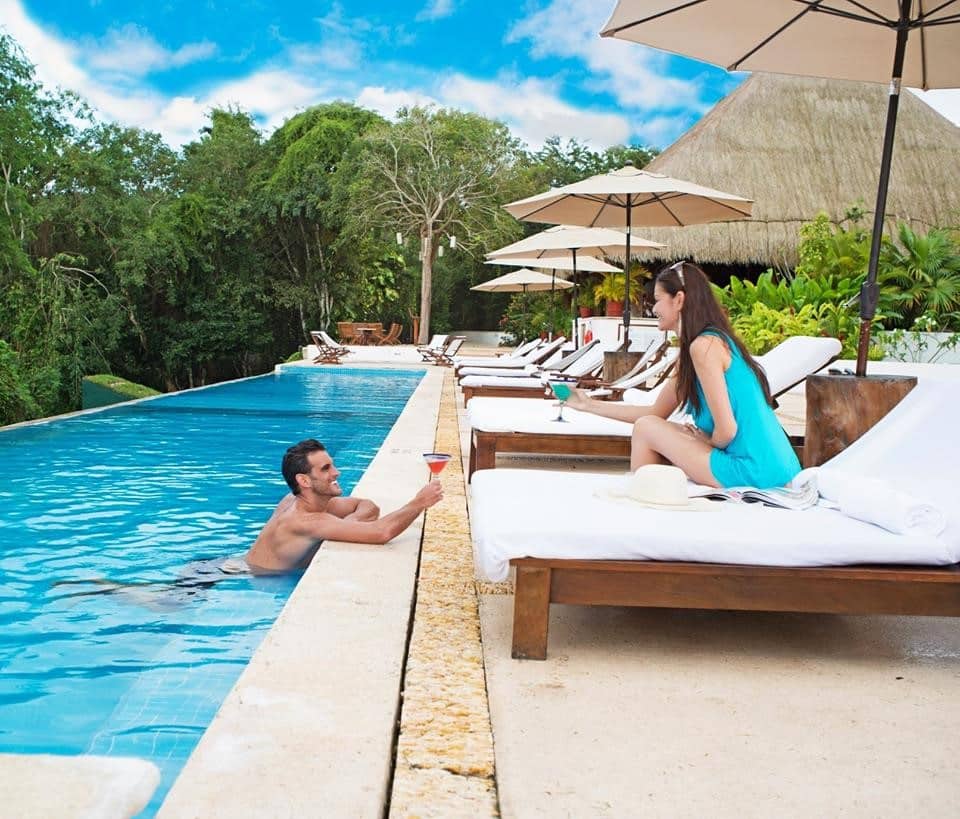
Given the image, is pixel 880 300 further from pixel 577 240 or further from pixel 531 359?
pixel 531 359

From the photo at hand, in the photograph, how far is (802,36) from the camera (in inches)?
198

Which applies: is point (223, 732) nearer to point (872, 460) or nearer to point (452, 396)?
point (872, 460)

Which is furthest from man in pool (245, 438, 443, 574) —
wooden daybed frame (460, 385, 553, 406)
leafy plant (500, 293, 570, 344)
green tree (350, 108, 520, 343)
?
green tree (350, 108, 520, 343)

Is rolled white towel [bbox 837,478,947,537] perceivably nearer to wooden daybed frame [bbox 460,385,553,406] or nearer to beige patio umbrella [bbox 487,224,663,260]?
wooden daybed frame [bbox 460,385,553,406]

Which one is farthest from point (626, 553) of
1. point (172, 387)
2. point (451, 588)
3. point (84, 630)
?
point (172, 387)

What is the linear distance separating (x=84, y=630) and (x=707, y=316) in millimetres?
2573

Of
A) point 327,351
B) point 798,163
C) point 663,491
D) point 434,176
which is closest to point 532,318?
point 434,176

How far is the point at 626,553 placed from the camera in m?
2.88

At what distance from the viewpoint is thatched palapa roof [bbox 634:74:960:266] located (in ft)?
67.8

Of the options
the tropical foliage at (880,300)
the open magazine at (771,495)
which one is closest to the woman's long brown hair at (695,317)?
the open magazine at (771,495)

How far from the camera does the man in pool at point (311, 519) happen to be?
415cm

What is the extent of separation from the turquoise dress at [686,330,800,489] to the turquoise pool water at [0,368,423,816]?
6.11 feet

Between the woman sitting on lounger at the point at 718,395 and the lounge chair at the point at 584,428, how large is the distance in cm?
172

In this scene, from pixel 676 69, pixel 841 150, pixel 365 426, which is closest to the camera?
pixel 365 426
